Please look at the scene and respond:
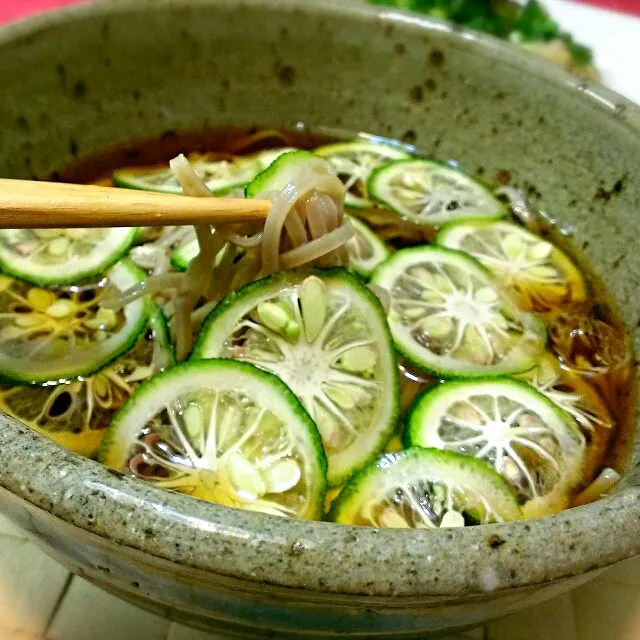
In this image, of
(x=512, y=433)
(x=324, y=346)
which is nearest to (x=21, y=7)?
(x=324, y=346)

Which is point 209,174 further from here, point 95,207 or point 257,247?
point 95,207

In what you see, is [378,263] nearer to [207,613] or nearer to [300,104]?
[300,104]

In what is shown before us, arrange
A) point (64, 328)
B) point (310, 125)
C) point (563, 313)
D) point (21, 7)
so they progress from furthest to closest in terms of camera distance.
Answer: point (21, 7), point (310, 125), point (563, 313), point (64, 328)

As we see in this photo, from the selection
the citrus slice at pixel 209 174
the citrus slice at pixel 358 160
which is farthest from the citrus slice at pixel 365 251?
the citrus slice at pixel 209 174

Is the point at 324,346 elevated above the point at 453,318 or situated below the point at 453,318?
below

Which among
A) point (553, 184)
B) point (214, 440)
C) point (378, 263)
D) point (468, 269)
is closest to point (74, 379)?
point (214, 440)

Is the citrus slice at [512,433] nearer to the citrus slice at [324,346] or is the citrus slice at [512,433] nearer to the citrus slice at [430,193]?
the citrus slice at [324,346]

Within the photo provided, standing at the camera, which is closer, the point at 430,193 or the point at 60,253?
the point at 60,253
